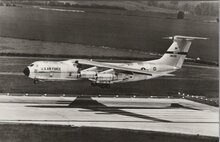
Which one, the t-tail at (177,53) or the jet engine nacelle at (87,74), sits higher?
the t-tail at (177,53)

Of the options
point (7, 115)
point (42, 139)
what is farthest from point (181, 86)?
point (42, 139)

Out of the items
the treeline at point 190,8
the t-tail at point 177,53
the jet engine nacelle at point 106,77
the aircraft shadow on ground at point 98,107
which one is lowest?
the aircraft shadow on ground at point 98,107

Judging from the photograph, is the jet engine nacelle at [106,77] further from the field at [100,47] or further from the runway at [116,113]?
the field at [100,47]

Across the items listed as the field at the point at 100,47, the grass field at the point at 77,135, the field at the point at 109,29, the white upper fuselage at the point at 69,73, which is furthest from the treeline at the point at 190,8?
the grass field at the point at 77,135

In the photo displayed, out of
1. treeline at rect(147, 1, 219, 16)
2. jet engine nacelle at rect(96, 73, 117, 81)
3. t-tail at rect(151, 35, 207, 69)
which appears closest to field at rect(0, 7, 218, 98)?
t-tail at rect(151, 35, 207, 69)

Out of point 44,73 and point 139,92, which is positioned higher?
point 44,73

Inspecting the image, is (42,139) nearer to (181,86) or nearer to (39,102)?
(39,102)

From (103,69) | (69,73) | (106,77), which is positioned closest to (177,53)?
(103,69)
